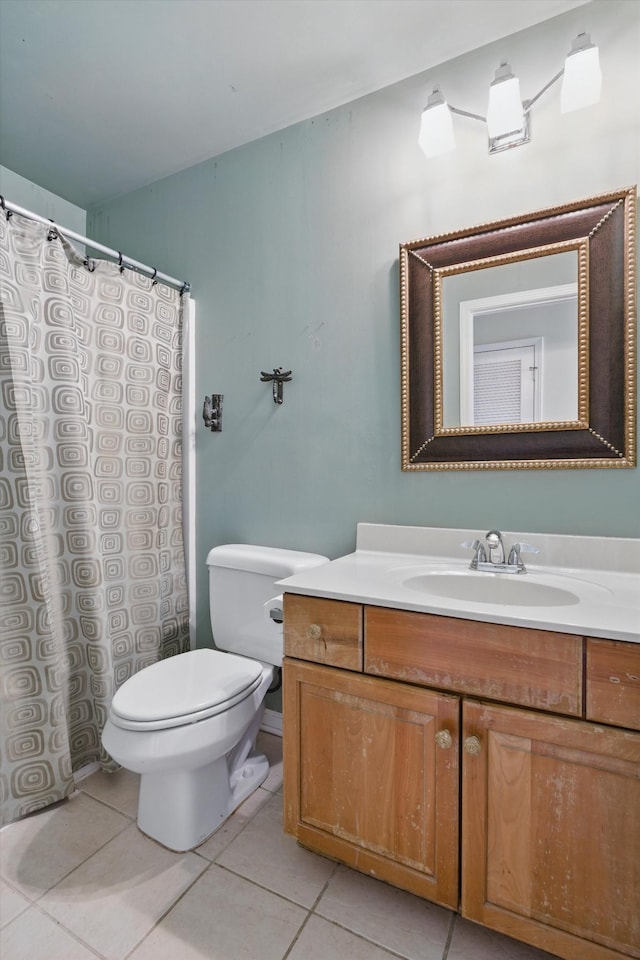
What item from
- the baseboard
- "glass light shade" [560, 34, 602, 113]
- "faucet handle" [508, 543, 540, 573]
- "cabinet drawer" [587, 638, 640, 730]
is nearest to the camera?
"cabinet drawer" [587, 638, 640, 730]

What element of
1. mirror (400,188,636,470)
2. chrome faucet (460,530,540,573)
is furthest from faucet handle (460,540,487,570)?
mirror (400,188,636,470)

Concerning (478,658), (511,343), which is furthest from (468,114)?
(478,658)

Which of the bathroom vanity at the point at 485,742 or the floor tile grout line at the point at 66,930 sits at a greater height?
the bathroom vanity at the point at 485,742

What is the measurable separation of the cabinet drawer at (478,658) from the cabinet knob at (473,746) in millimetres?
92

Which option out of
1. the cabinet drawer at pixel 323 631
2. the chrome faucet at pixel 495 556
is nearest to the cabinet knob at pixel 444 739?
the cabinet drawer at pixel 323 631

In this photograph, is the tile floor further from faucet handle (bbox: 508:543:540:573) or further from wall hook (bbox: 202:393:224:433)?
wall hook (bbox: 202:393:224:433)

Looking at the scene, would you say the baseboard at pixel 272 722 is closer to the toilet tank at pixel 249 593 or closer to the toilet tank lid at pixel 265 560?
the toilet tank at pixel 249 593

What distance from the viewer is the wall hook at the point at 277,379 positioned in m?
1.74

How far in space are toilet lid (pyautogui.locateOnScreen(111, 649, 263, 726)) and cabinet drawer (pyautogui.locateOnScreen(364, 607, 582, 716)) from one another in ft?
1.62

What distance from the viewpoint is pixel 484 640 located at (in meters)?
0.94

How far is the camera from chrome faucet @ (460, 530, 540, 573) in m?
1.27

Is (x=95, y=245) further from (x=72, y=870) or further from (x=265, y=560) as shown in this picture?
(x=72, y=870)

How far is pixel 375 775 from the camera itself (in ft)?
3.50

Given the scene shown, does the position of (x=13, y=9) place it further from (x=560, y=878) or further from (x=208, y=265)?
(x=560, y=878)
